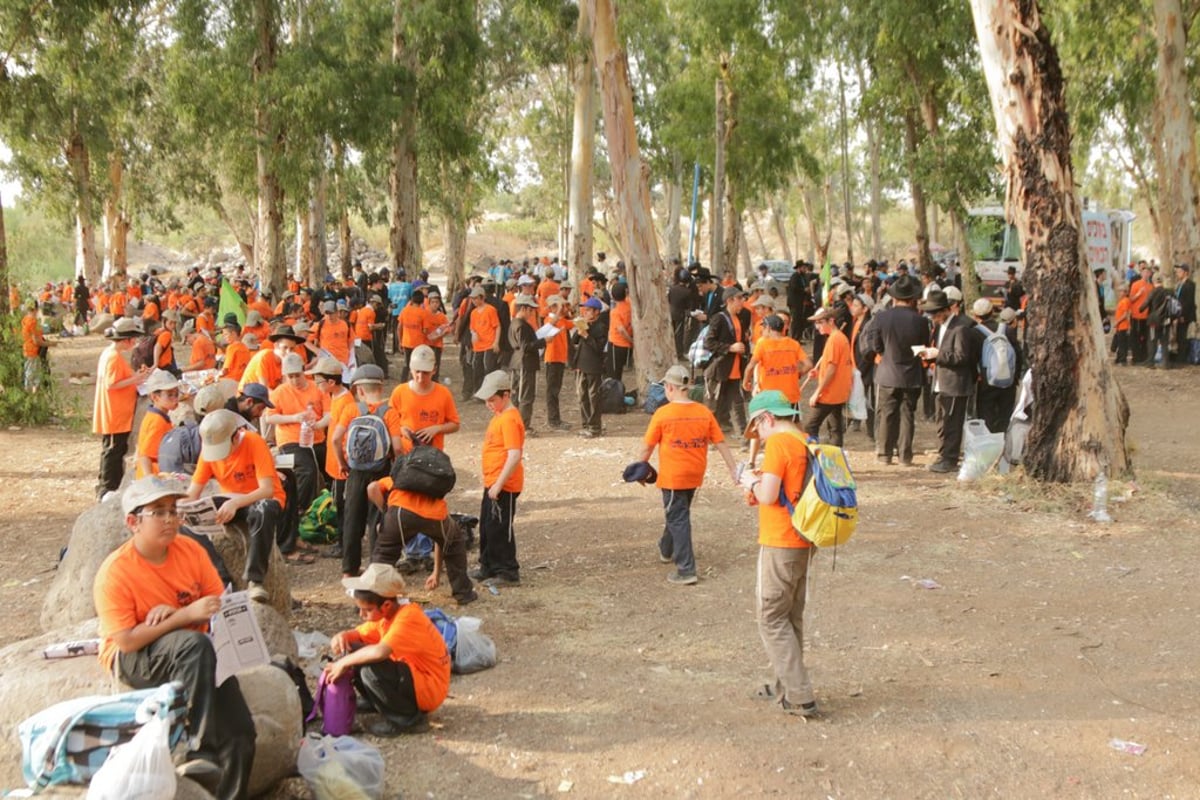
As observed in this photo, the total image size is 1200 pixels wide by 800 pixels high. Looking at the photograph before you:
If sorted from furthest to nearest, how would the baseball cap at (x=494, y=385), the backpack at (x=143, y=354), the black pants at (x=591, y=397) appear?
the black pants at (x=591, y=397) < the backpack at (x=143, y=354) < the baseball cap at (x=494, y=385)

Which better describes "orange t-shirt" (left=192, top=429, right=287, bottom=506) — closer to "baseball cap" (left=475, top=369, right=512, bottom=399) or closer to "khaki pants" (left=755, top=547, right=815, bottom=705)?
"baseball cap" (left=475, top=369, right=512, bottom=399)

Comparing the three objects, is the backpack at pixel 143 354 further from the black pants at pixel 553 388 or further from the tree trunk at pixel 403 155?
the tree trunk at pixel 403 155

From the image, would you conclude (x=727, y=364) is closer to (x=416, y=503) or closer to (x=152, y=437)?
(x=416, y=503)

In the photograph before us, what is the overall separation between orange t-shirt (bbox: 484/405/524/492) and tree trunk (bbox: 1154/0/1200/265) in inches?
666

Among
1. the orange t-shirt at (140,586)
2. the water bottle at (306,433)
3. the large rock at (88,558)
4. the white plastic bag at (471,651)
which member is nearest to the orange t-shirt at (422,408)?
the water bottle at (306,433)

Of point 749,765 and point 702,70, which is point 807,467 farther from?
point 702,70

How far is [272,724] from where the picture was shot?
193 inches

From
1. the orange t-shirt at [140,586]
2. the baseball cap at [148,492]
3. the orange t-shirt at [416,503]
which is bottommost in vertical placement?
the orange t-shirt at [416,503]

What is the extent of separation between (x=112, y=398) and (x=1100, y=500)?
28.2ft

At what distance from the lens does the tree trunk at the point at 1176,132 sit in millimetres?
19891

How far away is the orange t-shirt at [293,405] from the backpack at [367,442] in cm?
103

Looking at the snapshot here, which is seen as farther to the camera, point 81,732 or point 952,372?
point 952,372

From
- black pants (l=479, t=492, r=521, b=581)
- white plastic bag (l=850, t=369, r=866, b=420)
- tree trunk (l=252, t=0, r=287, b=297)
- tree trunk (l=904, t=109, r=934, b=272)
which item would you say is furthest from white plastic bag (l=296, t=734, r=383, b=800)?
tree trunk (l=904, t=109, r=934, b=272)

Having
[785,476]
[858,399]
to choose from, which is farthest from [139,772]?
[858,399]
